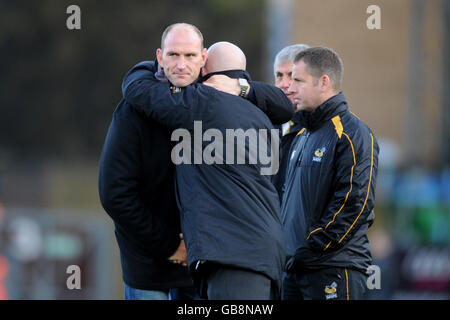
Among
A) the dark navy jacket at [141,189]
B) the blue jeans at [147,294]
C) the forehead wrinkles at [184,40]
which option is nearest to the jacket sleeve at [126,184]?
the dark navy jacket at [141,189]

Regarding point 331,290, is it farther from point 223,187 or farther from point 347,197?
point 223,187

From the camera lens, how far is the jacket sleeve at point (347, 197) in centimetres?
393

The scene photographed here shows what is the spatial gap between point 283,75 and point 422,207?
8.60m

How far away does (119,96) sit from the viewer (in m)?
29.9

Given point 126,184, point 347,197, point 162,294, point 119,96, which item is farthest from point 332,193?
point 119,96

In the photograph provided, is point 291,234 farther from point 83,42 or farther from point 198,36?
point 83,42

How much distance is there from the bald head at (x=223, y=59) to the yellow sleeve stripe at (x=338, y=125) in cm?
81

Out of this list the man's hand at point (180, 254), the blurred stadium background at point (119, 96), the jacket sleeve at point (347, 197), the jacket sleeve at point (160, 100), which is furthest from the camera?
the blurred stadium background at point (119, 96)

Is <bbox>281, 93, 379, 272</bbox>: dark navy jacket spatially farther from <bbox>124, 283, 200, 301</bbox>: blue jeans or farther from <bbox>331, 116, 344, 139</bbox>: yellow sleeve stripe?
<bbox>124, 283, 200, 301</bbox>: blue jeans

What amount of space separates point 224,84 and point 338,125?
947 millimetres

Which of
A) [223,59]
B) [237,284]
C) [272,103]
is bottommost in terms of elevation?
[237,284]

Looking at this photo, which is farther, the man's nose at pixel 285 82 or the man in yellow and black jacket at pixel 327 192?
the man's nose at pixel 285 82

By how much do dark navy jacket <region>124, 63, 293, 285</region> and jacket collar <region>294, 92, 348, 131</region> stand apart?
0.86 m

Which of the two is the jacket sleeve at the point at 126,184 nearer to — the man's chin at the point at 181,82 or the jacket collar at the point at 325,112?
the man's chin at the point at 181,82
